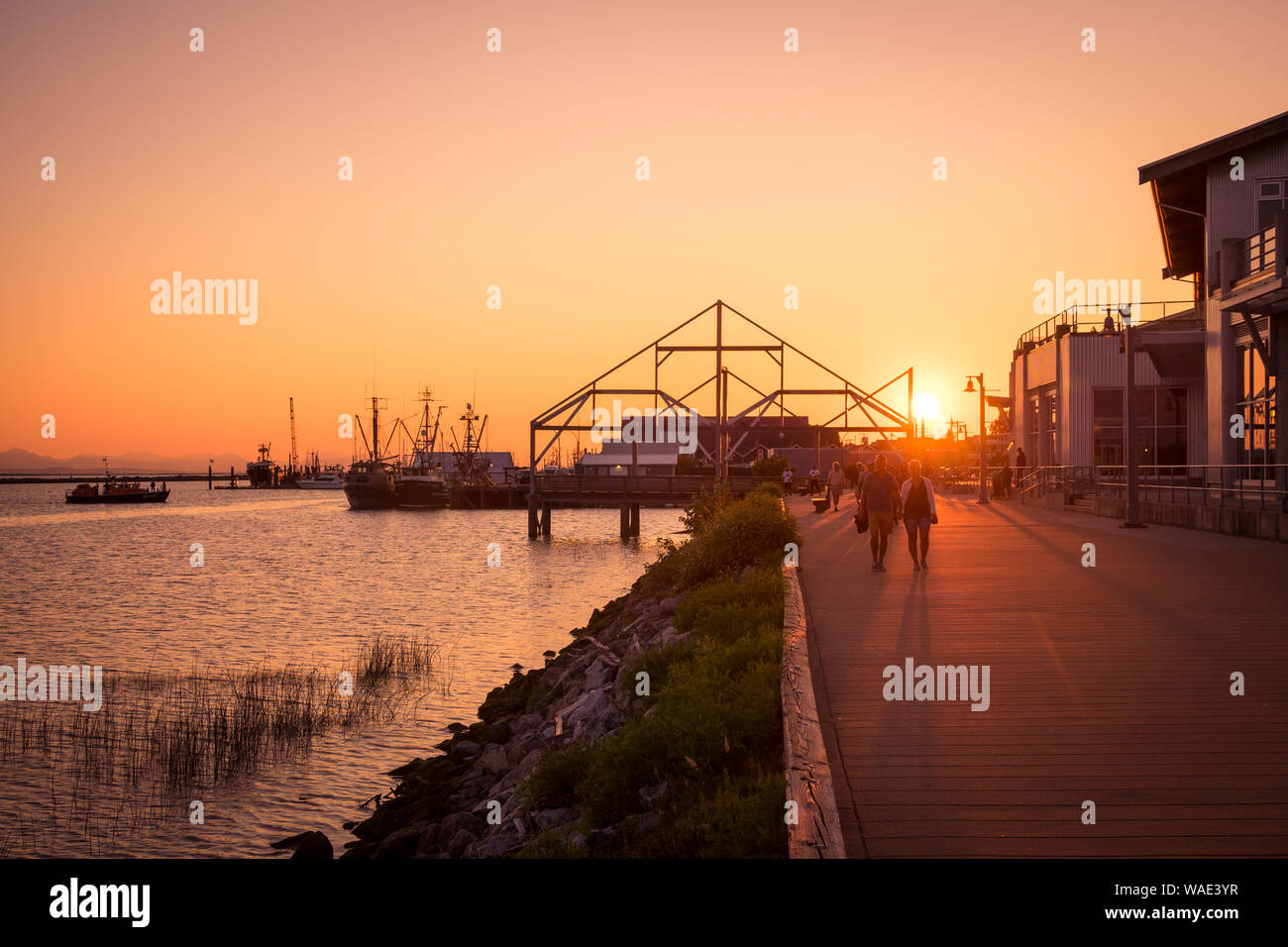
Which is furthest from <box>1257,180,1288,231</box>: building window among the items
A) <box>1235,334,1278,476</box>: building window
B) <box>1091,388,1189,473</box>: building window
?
<box>1091,388,1189,473</box>: building window

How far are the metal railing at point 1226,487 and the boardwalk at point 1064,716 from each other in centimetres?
786

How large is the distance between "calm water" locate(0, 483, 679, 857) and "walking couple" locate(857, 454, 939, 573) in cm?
772

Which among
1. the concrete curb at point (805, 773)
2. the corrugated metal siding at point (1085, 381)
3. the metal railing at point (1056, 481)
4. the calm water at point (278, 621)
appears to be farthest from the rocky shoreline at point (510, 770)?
the corrugated metal siding at point (1085, 381)

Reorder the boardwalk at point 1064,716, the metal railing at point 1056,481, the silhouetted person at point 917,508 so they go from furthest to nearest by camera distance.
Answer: the metal railing at point 1056,481, the silhouetted person at point 917,508, the boardwalk at point 1064,716

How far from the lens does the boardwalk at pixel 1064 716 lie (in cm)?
550

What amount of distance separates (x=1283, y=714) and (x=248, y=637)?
23.8 m

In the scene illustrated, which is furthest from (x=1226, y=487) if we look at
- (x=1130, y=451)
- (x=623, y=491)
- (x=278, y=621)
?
(x=623, y=491)

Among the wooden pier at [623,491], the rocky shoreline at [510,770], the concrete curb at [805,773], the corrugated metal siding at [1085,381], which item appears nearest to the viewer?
the concrete curb at [805,773]

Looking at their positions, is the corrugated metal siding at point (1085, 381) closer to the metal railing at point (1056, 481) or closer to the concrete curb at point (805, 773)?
the metal railing at point (1056, 481)

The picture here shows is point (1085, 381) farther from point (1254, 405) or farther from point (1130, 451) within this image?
point (1130, 451)

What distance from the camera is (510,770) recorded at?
1254 centimetres
